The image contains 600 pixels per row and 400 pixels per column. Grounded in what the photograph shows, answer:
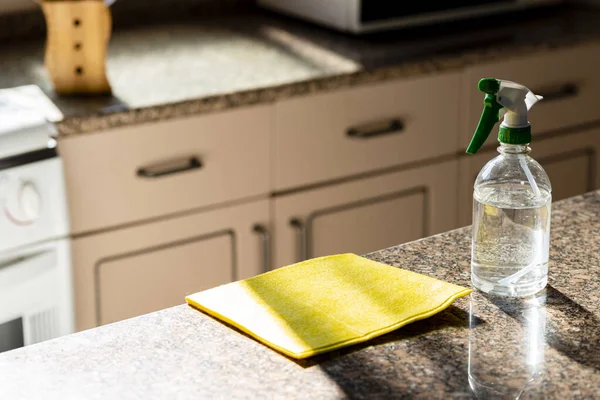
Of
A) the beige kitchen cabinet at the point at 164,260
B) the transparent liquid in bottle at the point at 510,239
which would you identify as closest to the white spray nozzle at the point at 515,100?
the transparent liquid in bottle at the point at 510,239

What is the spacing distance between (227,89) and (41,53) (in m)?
0.60

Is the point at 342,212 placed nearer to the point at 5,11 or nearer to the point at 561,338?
the point at 5,11

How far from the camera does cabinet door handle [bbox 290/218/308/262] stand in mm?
2348

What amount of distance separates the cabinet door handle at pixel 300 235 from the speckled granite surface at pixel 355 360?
1226mm

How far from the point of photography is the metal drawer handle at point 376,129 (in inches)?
93.7

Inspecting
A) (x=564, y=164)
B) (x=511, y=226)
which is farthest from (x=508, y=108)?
(x=564, y=164)

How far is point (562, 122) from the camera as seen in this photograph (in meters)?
2.69

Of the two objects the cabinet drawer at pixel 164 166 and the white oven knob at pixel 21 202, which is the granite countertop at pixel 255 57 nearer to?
the cabinet drawer at pixel 164 166

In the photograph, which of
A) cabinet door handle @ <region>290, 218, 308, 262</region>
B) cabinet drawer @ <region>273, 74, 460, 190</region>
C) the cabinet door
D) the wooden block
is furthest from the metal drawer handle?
the wooden block

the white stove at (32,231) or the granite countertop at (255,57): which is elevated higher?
the granite countertop at (255,57)

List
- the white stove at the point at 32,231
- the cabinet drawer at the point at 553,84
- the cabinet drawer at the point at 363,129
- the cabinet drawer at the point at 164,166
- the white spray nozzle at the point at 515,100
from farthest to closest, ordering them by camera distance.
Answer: the cabinet drawer at the point at 553,84 < the cabinet drawer at the point at 363,129 < the cabinet drawer at the point at 164,166 < the white stove at the point at 32,231 < the white spray nozzle at the point at 515,100

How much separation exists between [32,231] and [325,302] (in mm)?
1035

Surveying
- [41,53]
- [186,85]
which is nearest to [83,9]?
[186,85]

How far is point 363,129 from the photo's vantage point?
240 cm
